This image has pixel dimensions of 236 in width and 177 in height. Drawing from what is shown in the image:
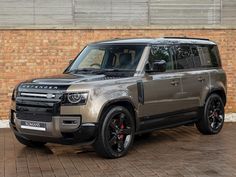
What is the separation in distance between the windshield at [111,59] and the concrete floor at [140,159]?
1.47m

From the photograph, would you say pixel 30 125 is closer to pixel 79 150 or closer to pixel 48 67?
pixel 79 150

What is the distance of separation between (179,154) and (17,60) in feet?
16.9

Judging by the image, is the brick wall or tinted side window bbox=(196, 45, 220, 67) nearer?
tinted side window bbox=(196, 45, 220, 67)

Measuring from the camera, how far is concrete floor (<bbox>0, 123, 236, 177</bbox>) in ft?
23.2

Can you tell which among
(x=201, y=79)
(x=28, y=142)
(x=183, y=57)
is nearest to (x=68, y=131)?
(x=28, y=142)

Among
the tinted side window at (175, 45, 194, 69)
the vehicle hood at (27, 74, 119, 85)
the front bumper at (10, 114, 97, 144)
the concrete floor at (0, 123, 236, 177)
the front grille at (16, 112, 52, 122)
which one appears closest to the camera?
the concrete floor at (0, 123, 236, 177)

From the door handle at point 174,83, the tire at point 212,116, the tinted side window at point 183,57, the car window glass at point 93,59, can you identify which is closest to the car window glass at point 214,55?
the tire at point 212,116

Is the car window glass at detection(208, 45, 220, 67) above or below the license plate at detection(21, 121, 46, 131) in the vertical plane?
above

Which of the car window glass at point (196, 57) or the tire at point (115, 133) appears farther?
the car window glass at point (196, 57)

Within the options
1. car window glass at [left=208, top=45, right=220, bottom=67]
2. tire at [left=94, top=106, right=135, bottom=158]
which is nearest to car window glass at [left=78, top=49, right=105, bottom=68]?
tire at [left=94, top=106, right=135, bottom=158]

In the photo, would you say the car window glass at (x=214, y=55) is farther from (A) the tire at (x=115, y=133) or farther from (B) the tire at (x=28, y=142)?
(B) the tire at (x=28, y=142)

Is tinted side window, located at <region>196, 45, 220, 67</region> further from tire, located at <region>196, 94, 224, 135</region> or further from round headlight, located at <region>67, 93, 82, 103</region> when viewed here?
round headlight, located at <region>67, 93, 82, 103</region>

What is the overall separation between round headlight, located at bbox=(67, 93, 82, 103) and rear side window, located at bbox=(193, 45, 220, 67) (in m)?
3.35

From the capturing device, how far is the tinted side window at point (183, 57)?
31.1ft
